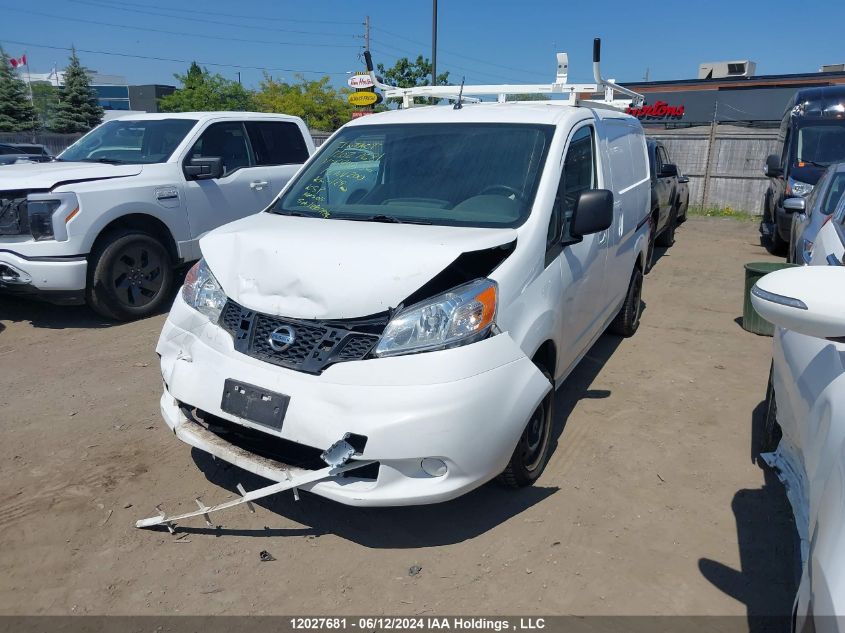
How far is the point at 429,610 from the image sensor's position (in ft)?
8.81

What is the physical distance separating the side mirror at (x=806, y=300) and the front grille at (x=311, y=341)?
1.54 metres

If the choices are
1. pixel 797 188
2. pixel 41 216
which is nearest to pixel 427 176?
pixel 41 216

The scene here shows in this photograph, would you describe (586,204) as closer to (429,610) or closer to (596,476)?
(596,476)

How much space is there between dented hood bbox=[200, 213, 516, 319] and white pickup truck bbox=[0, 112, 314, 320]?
3.31 m

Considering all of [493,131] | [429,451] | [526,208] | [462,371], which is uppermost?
[493,131]

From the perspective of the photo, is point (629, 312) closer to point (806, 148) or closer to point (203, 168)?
point (203, 168)

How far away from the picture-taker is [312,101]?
3941 centimetres

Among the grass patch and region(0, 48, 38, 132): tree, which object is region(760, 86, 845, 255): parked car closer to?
the grass patch

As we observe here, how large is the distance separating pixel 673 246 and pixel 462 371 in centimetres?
1014

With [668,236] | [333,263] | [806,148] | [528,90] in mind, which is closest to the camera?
[333,263]

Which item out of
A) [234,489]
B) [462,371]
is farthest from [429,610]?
[234,489]

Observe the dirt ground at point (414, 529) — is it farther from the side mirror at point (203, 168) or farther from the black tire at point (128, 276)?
the side mirror at point (203, 168)

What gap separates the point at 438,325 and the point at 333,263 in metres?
0.58

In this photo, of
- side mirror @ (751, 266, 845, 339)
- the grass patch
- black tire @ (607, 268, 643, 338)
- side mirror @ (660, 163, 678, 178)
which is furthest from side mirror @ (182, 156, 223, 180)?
the grass patch
